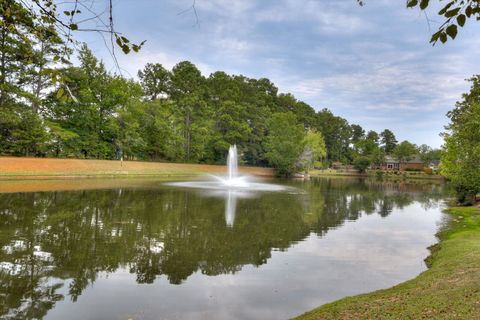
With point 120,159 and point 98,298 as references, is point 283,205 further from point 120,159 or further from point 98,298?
point 120,159

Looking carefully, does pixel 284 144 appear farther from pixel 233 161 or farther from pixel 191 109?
pixel 191 109

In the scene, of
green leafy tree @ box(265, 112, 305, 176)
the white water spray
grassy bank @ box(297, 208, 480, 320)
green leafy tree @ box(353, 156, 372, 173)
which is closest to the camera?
grassy bank @ box(297, 208, 480, 320)

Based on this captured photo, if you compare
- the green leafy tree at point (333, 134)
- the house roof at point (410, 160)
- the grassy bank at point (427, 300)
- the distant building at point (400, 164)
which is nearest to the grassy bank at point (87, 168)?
the grassy bank at point (427, 300)

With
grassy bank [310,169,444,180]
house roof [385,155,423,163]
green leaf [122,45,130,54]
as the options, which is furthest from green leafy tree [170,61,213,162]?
house roof [385,155,423,163]

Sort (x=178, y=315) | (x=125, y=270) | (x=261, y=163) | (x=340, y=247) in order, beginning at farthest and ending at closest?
(x=261, y=163)
(x=340, y=247)
(x=125, y=270)
(x=178, y=315)

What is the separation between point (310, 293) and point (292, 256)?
298 cm

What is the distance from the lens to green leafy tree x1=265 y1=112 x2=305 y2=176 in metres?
59.6

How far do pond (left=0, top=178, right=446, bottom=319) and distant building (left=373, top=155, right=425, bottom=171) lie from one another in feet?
297

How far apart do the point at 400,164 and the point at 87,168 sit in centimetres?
8974

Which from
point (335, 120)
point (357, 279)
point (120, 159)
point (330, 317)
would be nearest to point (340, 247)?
point (357, 279)

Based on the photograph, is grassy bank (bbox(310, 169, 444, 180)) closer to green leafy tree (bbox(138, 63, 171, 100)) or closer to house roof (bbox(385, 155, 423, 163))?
house roof (bbox(385, 155, 423, 163))

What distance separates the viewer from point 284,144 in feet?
194

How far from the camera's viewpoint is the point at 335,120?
107 m

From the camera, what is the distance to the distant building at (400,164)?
99.0 m
